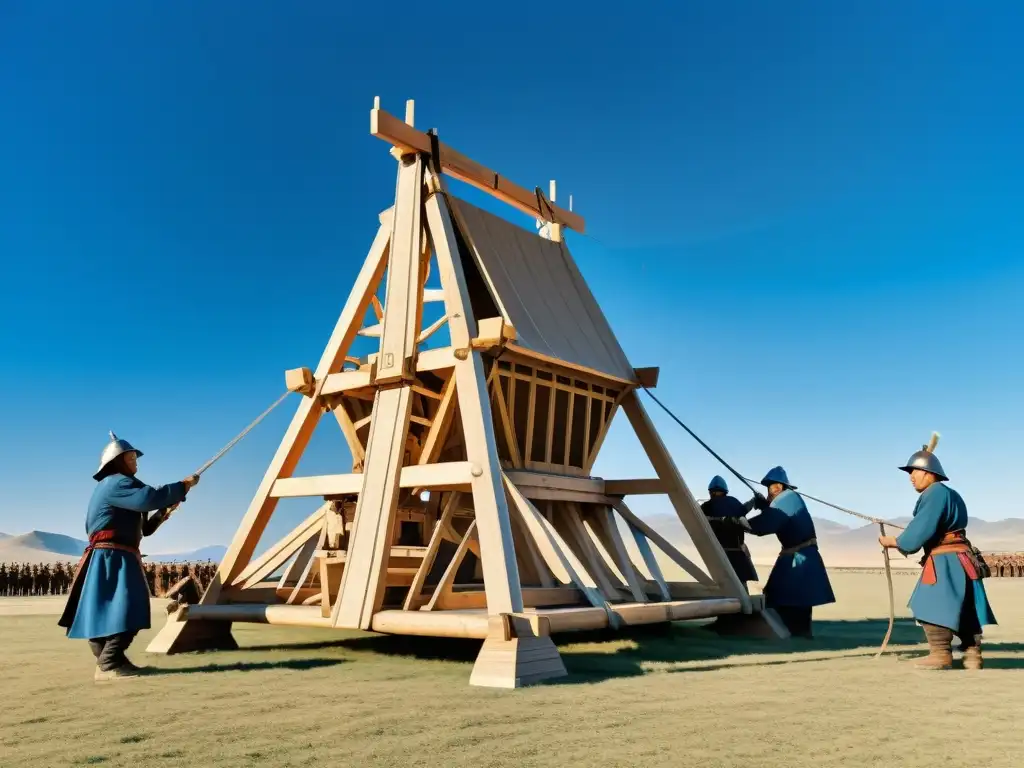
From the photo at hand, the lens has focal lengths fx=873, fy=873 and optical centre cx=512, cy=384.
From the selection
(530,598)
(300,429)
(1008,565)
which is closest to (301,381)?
(300,429)

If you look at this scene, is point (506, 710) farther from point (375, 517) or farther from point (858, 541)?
point (858, 541)

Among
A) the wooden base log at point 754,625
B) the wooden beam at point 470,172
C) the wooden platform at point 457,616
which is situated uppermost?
the wooden beam at point 470,172

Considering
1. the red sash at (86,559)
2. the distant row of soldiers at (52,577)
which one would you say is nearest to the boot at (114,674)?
the red sash at (86,559)

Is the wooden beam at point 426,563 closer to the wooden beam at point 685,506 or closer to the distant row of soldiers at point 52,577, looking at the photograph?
the wooden beam at point 685,506

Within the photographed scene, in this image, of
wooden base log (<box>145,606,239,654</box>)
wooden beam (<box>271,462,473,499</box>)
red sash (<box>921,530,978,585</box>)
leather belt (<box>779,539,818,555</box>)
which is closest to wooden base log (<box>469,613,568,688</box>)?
wooden beam (<box>271,462,473,499</box>)

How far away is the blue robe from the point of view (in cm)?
1202

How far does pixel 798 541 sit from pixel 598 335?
12.5ft

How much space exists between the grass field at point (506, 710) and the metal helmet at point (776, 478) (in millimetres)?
2486

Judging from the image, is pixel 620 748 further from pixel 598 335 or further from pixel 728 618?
pixel 598 335

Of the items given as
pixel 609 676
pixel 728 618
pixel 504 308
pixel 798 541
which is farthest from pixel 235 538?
pixel 798 541

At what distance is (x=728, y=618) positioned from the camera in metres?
11.4

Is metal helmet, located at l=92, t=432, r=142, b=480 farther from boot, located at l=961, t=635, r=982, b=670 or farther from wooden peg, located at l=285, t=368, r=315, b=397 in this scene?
boot, located at l=961, t=635, r=982, b=670

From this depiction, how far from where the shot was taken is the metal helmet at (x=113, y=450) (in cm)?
802

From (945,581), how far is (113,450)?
779 cm
